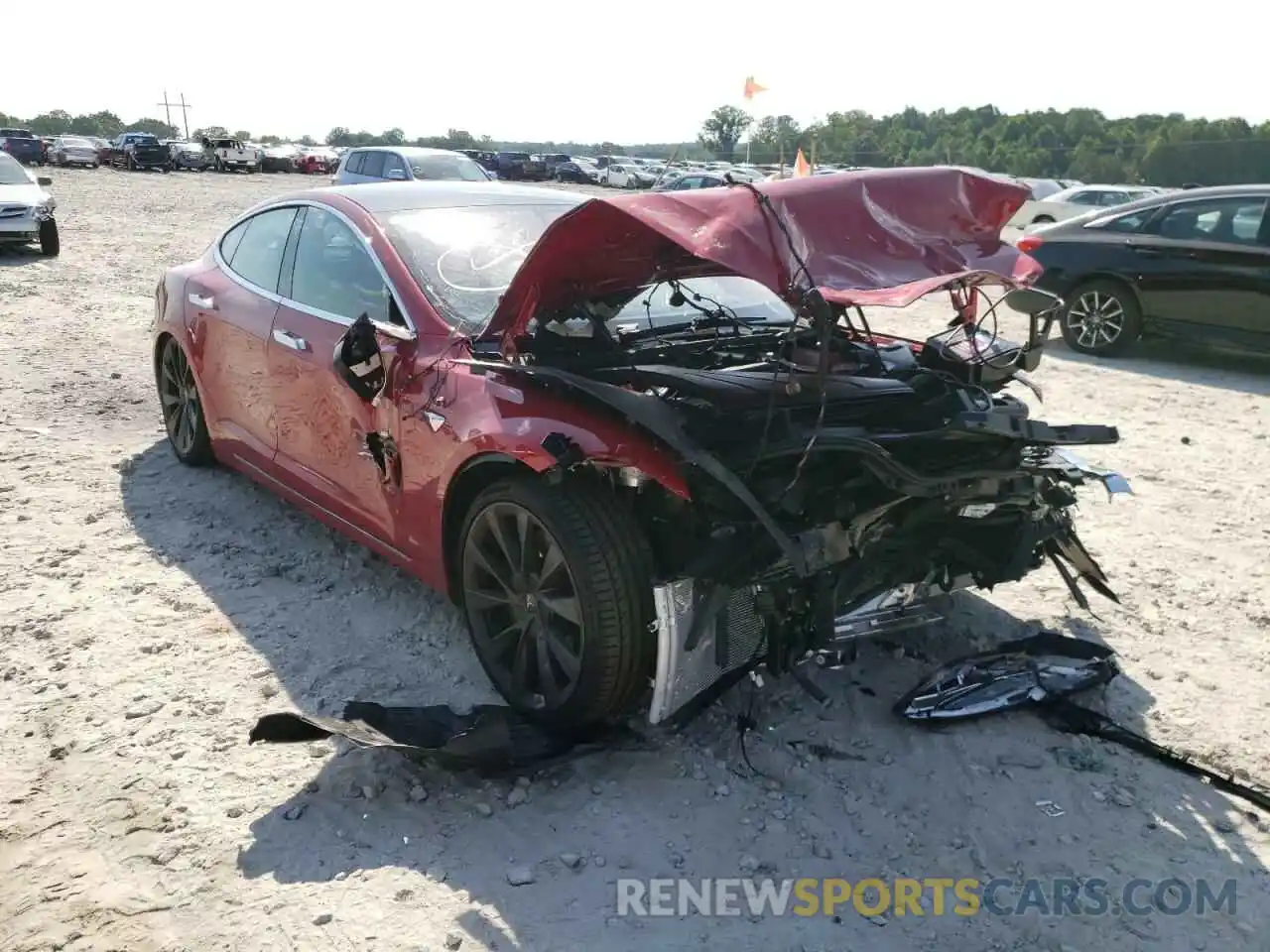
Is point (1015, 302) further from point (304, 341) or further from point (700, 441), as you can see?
point (304, 341)

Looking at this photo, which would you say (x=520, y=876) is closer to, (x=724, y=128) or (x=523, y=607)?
(x=523, y=607)

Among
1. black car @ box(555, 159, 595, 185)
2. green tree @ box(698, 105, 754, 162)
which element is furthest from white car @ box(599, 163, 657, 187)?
green tree @ box(698, 105, 754, 162)

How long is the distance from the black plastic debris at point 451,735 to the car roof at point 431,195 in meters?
2.15

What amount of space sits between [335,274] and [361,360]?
31.7 inches

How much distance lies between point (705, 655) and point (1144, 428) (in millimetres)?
5217

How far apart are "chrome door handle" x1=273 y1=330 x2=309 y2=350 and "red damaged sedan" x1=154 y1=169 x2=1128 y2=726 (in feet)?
0.55

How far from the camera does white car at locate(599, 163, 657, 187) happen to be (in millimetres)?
44250

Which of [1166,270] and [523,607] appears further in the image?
[1166,270]

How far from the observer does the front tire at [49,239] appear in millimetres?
14273

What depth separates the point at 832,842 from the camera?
9.32ft

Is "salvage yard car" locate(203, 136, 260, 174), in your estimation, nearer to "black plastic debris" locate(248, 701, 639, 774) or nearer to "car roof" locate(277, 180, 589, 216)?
"car roof" locate(277, 180, 589, 216)

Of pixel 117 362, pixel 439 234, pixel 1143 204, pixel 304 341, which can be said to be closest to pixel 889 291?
pixel 439 234

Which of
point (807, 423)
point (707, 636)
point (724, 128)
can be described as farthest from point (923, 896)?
point (724, 128)

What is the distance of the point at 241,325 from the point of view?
4758mm
